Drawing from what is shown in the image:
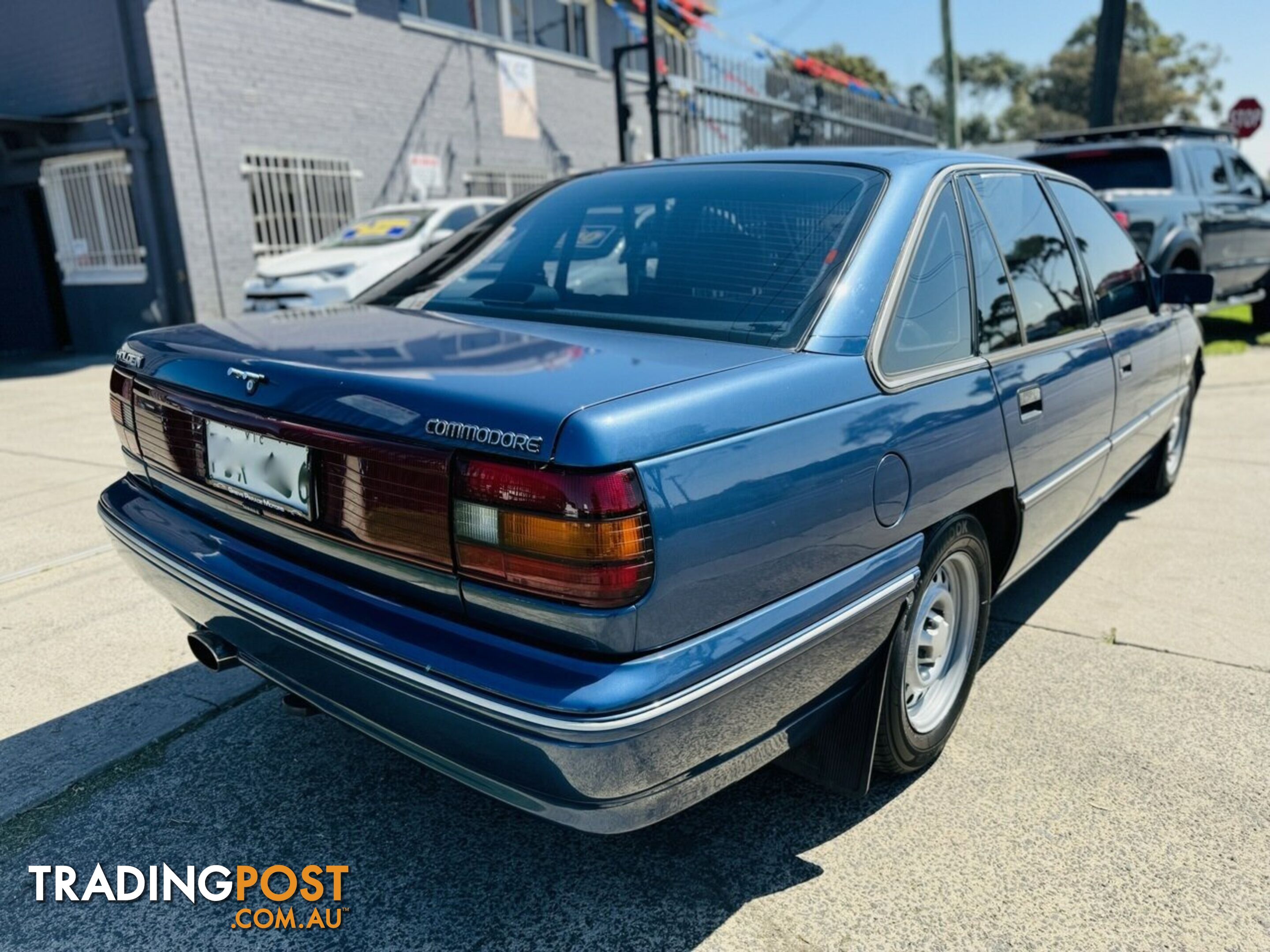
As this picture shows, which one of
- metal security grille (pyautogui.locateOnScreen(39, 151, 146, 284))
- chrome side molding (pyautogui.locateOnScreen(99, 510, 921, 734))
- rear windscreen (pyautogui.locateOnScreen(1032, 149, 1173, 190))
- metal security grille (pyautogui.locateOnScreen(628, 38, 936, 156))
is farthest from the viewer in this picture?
metal security grille (pyautogui.locateOnScreen(628, 38, 936, 156))

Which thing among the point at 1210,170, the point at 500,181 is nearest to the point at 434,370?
the point at 1210,170

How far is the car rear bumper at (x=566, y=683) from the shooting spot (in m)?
1.59

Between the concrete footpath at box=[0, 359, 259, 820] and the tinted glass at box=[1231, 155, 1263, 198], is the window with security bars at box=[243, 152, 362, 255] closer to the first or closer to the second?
the concrete footpath at box=[0, 359, 259, 820]

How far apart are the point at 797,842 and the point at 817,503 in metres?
0.89

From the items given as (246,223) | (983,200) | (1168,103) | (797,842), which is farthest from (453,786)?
(1168,103)

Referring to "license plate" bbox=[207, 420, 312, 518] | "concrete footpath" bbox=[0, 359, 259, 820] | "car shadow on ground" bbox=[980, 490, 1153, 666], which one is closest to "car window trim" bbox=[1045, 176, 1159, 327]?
"car shadow on ground" bbox=[980, 490, 1153, 666]

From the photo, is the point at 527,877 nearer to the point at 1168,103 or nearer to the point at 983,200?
the point at 983,200

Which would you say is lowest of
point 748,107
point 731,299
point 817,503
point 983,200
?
point 817,503

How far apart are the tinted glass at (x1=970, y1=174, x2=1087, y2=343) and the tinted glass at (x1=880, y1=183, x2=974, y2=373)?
318 millimetres

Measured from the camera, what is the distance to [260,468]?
6.72ft

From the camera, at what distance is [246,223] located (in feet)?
36.4

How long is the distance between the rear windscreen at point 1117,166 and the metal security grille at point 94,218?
376 inches

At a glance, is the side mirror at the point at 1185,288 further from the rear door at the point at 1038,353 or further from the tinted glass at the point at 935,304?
the tinted glass at the point at 935,304

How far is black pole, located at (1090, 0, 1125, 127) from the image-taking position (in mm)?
13781
